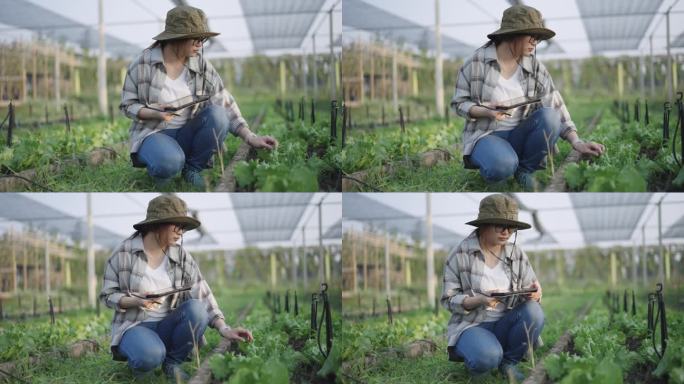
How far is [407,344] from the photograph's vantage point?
6145 mm

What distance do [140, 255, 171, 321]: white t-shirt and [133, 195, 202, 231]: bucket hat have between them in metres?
0.25

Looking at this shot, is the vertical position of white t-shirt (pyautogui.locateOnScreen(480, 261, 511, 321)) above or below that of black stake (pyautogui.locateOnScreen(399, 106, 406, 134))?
below

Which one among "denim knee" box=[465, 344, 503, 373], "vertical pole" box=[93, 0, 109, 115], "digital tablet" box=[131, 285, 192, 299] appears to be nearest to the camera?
"denim knee" box=[465, 344, 503, 373]

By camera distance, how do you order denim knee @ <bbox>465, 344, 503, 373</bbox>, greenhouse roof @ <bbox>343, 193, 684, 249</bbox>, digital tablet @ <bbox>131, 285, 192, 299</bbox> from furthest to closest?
greenhouse roof @ <bbox>343, 193, 684, 249</bbox> → digital tablet @ <bbox>131, 285, 192, 299</bbox> → denim knee @ <bbox>465, 344, 503, 373</bbox>

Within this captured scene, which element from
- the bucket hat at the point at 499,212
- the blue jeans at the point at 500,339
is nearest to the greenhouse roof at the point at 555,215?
the bucket hat at the point at 499,212

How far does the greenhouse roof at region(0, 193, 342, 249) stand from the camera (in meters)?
6.10

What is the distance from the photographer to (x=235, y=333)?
589cm

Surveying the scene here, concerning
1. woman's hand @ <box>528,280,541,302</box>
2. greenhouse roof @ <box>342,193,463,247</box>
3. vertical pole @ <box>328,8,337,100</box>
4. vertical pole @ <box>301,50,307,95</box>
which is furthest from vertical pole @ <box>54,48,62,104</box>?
woman's hand @ <box>528,280,541,302</box>

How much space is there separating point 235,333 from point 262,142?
1.09 metres

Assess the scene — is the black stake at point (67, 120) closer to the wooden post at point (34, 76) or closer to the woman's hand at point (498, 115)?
the wooden post at point (34, 76)

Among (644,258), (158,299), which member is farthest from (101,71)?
(644,258)

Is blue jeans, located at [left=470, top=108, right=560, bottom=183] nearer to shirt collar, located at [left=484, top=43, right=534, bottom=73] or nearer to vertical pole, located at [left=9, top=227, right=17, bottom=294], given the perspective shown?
shirt collar, located at [left=484, top=43, right=534, bottom=73]

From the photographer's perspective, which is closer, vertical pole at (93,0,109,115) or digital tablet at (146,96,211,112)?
digital tablet at (146,96,211,112)

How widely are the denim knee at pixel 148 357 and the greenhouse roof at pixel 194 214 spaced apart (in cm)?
65
